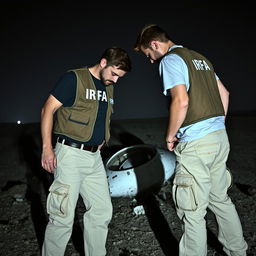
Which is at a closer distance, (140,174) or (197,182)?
(197,182)

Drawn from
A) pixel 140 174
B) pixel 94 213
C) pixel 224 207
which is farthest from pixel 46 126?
pixel 140 174

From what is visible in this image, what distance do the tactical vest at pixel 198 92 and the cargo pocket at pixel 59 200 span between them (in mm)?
1302

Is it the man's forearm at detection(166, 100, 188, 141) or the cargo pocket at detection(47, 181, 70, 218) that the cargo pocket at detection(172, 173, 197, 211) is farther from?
the cargo pocket at detection(47, 181, 70, 218)

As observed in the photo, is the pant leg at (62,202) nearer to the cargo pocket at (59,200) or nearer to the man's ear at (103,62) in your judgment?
the cargo pocket at (59,200)

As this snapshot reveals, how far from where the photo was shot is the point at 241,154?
811 cm

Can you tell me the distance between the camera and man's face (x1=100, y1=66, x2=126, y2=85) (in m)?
2.73

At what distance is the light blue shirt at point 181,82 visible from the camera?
7.73ft

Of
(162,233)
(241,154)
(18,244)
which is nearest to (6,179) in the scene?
(18,244)

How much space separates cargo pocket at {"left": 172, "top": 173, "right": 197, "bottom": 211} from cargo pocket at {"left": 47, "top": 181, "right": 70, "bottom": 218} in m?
1.05

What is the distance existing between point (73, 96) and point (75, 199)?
1.01 m

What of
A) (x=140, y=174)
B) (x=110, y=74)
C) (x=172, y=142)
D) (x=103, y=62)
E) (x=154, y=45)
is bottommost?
(x=140, y=174)

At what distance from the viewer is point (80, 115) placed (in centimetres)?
270

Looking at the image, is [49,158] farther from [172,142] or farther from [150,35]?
[150,35]

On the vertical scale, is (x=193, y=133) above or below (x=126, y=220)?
above
